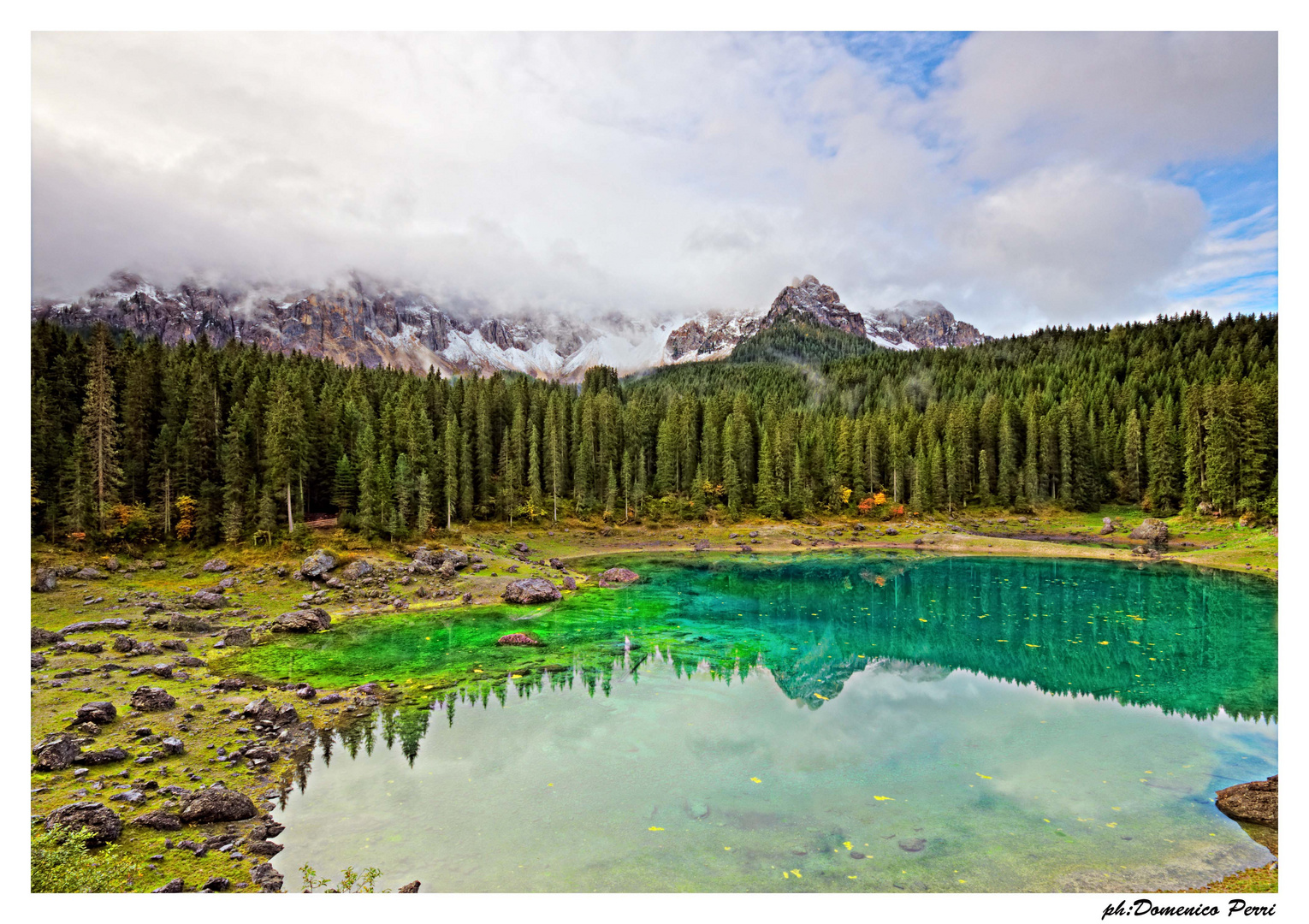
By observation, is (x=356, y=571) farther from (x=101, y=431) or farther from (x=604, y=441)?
(x=604, y=441)

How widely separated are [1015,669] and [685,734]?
624 inches

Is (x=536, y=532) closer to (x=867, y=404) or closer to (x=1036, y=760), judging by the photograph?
(x=1036, y=760)

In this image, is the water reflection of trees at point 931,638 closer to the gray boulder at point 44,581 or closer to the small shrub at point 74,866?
the small shrub at point 74,866

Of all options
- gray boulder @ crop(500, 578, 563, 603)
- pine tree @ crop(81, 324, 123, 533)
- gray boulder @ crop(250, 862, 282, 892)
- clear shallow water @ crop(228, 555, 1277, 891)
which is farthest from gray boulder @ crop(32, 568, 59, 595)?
gray boulder @ crop(250, 862, 282, 892)

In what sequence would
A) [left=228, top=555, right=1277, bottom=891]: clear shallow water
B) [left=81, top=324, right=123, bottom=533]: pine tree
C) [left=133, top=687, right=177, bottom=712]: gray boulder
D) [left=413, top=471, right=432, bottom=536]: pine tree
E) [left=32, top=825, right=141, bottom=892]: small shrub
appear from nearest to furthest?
[left=32, top=825, right=141, bottom=892]: small shrub, [left=228, top=555, right=1277, bottom=891]: clear shallow water, [left=133, top=687, right=177, bottom=712]: gray boulder, [left=81, top=324, right=123, bottom=533]: pine tree, [left=413, top=471, right=432, bottom=536]: pine tree

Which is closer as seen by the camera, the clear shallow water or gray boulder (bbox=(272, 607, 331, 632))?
the clear shallow water

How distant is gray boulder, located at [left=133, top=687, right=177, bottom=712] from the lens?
54.7 feet

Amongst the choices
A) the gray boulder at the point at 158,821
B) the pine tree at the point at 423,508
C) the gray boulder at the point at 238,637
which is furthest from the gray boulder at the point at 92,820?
the pine tree at the point at 423,508

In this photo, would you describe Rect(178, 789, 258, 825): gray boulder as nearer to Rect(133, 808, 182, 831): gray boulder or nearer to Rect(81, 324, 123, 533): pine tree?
Rect(133, 808, 182, 831): gray boulder

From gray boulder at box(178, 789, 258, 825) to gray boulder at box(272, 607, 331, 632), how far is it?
17755mm

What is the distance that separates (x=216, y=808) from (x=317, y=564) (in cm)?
2808

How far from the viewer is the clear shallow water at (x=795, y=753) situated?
11.0 metres

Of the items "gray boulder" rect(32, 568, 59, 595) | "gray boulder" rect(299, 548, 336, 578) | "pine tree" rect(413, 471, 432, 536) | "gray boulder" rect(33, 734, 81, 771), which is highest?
"pine tree" rect(413, 471, 432, 536)

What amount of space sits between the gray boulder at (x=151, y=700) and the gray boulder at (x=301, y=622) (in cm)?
1120
